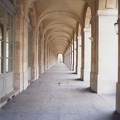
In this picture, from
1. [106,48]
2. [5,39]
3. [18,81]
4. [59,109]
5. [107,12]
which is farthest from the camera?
[106,48]

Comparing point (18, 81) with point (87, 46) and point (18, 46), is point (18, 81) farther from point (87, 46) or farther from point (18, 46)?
point (87, 46)

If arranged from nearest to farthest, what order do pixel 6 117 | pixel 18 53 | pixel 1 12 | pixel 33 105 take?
pixel 6 117, pixel 33 105, pixel 1 12, pixel 18 53

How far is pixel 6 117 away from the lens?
4.72 meters

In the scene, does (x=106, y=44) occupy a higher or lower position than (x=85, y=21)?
lower

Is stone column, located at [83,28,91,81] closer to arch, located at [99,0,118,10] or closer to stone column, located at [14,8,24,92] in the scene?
arch, located at [99,0,118,10]

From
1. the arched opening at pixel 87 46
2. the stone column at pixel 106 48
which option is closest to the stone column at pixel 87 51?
the arched opening at pixel 87 46

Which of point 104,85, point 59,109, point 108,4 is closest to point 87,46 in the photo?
point 108,4

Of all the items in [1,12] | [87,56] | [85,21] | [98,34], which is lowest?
[87,56]

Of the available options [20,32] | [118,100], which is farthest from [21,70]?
[118,100]

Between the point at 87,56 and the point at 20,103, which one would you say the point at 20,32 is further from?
the point at 87,56

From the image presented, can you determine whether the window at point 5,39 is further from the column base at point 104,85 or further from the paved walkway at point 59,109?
the column base at point 104,85

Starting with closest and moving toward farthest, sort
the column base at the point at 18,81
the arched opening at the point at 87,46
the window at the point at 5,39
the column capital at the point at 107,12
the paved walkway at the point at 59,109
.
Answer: the paved walkway at the point at 59,109 → the window at the point at 5,39 → the column base at the point at 18,81 → the column capital at the point at 107,12 → the arched opening at the point at 87,46

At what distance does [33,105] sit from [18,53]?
9.37 feet

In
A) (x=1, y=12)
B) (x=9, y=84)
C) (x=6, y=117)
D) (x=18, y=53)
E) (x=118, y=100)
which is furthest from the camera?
(x=18, y=53)
